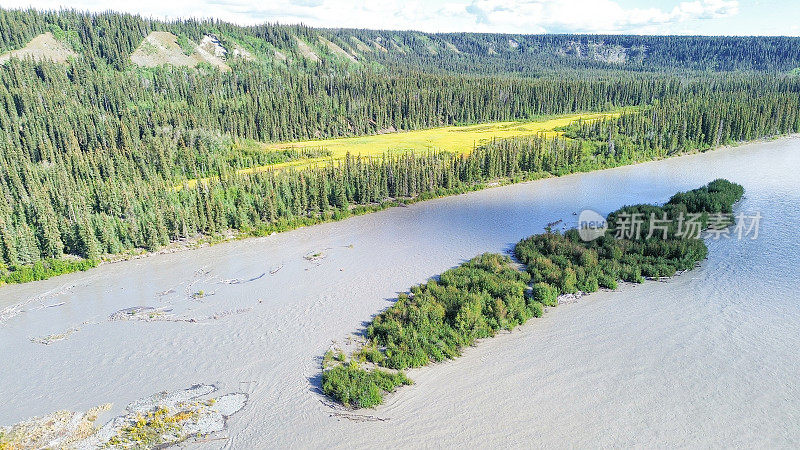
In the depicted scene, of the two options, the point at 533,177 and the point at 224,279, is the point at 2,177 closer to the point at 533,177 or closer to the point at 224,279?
the point at 224,279

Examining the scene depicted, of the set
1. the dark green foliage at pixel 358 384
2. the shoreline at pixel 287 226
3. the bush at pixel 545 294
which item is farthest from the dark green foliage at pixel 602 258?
the shoreline at pixel 287 226

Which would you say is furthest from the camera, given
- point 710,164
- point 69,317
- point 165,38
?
point 165,38

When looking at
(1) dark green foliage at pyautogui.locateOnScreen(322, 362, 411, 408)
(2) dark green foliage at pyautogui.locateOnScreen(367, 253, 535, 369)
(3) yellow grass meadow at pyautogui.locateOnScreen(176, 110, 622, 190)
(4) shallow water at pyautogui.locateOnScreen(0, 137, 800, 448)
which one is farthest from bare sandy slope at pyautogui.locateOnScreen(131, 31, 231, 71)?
(1) dark green foliage at pyautogui.locateOnScreen(322, 362, 411, 408)

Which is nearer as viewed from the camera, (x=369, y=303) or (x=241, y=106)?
(x=369, y=303)

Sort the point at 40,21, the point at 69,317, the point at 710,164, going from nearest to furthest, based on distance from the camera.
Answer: the point at 69,317
the point at 710,164
the point at 40,21

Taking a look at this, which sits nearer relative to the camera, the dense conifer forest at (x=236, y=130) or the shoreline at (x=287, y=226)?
the shoreline at (x=287, y=226)

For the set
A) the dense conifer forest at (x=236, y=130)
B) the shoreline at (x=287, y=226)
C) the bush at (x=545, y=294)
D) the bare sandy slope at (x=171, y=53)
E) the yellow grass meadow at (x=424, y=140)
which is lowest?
A: the shoreline at (x=287, y=226)

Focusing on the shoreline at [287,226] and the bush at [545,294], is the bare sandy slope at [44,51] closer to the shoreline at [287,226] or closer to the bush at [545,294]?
the shoreline at [287,226]

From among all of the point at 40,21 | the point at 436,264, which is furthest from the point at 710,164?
the point at 40,21
